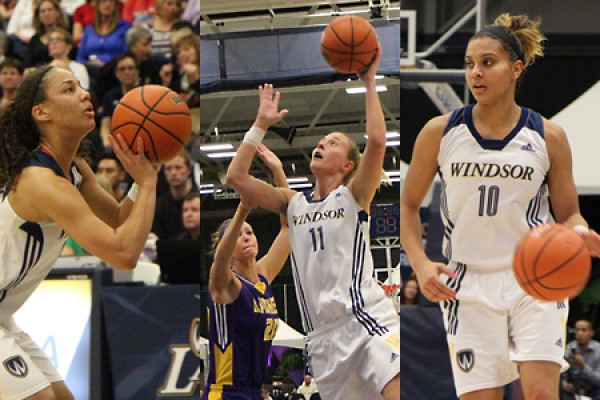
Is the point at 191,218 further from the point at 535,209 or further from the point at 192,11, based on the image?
the point at 535,209

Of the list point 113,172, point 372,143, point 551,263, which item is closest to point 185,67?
point 113,172


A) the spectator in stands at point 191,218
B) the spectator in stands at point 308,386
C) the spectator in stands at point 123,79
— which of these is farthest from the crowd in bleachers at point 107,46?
the spectator in stands at point 308,386

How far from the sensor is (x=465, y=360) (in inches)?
139

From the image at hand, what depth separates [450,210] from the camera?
3.66 m

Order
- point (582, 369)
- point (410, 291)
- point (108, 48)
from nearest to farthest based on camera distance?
1. point (582, 369)
2. point (410, 291)
3. point (108, 48)

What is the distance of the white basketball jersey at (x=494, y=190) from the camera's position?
3.58 m

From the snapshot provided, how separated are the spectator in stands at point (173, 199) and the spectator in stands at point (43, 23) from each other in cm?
275

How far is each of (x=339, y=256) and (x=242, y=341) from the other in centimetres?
77

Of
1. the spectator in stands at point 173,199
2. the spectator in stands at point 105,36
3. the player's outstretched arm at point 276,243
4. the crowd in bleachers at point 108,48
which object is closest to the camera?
the player's outstretched arm at point 276,243

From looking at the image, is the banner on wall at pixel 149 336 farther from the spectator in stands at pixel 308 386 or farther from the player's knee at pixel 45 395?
the player's knee at pixel 45 395

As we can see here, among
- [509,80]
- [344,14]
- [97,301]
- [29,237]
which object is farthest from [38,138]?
[97,301]

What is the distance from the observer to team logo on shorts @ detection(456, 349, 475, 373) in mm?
3502

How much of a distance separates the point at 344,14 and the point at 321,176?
780mm

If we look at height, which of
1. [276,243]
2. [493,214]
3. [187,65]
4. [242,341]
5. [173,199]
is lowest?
[242,341]
